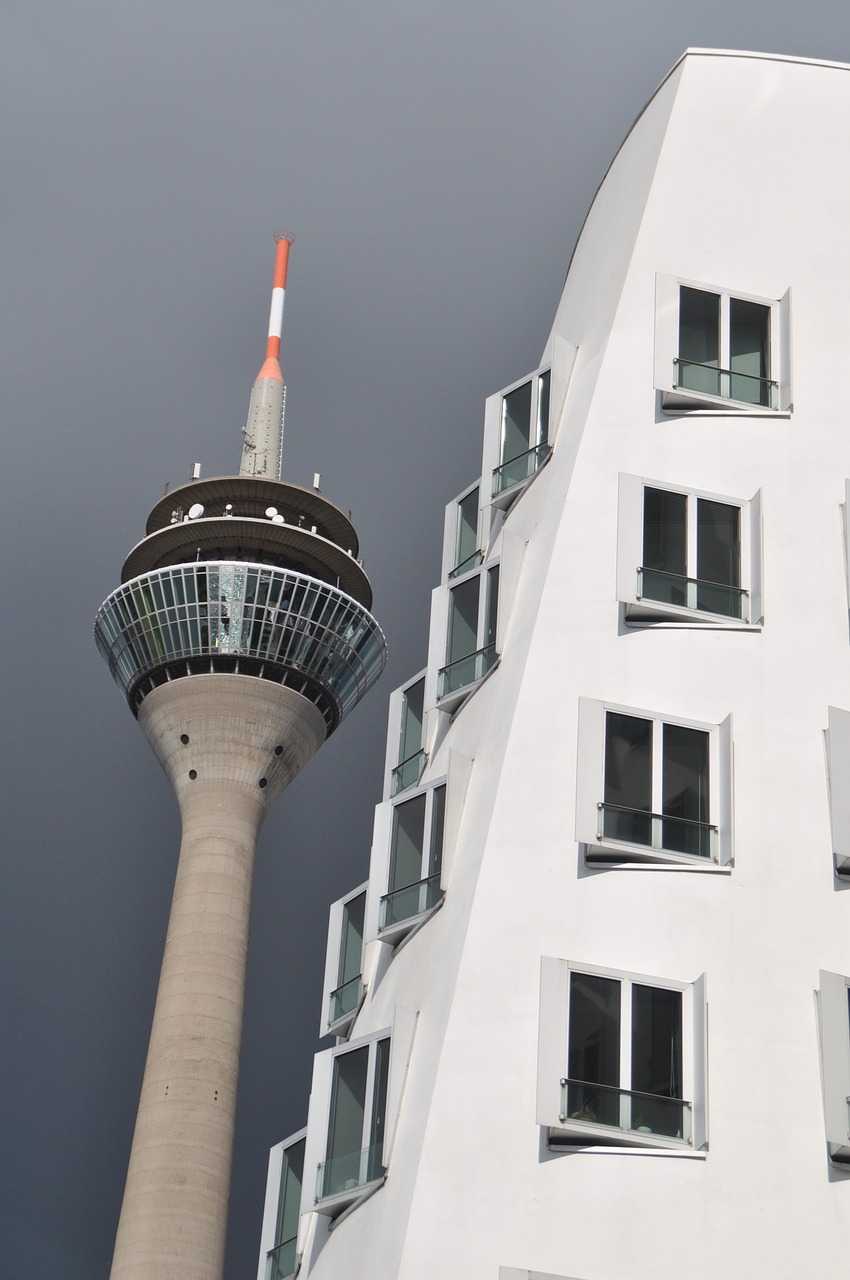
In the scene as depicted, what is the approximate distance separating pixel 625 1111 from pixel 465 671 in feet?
27.3

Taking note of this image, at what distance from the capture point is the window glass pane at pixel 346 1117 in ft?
72.5

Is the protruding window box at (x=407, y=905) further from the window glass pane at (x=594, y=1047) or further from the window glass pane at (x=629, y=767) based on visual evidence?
the window glass pane at (x=594, y=1047)

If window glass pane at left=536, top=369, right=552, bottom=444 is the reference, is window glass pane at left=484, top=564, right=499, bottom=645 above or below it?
below

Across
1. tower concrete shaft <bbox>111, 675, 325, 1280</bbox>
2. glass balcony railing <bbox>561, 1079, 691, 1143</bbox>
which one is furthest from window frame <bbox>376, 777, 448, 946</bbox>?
tower concrete shaft <bbox>111, 675, 325, 1280</bbox>

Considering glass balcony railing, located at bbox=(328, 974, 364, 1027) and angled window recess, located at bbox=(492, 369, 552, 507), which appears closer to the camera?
glass balcony railing, located at bbox=(328, 974, 364, 1027)

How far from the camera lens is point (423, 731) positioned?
27.2 metres

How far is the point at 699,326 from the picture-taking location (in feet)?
85.6

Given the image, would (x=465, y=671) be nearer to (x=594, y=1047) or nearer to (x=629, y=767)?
(x=629, y=767)

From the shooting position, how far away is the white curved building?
1955cm

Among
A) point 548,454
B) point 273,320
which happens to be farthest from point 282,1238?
point 273,320

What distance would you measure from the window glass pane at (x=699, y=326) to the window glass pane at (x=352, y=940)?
30.7 feet

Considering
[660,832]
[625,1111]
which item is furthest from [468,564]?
[625,1111]

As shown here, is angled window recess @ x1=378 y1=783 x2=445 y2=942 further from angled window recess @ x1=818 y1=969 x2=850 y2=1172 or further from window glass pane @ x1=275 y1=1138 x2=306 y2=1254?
angled window recess @ x1=818 y1=969 x2=850 y2=1172

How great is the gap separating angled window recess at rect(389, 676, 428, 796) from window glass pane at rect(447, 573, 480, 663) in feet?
3.36
